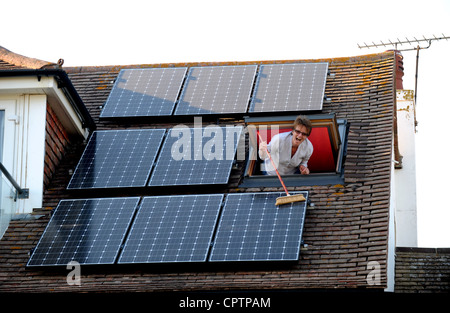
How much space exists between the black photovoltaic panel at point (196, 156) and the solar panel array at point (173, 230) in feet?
1.61

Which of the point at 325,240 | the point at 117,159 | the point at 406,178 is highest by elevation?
the point at 406,178

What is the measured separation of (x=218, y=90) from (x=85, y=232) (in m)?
4.48

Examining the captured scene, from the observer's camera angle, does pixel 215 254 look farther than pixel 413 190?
No

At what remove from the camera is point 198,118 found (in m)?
17.5

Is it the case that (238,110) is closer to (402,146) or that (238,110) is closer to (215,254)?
(215,254)

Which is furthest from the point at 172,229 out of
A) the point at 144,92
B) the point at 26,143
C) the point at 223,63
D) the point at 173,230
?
the point at 223,63

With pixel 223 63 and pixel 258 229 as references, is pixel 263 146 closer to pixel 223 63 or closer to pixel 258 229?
pixel 258 229

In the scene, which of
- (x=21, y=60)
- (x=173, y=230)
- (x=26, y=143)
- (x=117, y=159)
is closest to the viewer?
(x=173, y=230)

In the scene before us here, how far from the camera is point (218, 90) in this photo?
18.2m

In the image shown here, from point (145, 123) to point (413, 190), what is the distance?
695cm

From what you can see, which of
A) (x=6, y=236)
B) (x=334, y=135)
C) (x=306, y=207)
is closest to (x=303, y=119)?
(x=334, y=135)

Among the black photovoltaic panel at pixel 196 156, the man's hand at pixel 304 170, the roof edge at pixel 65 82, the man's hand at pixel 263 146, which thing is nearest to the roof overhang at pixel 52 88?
the roof edge at pixel 65 82
